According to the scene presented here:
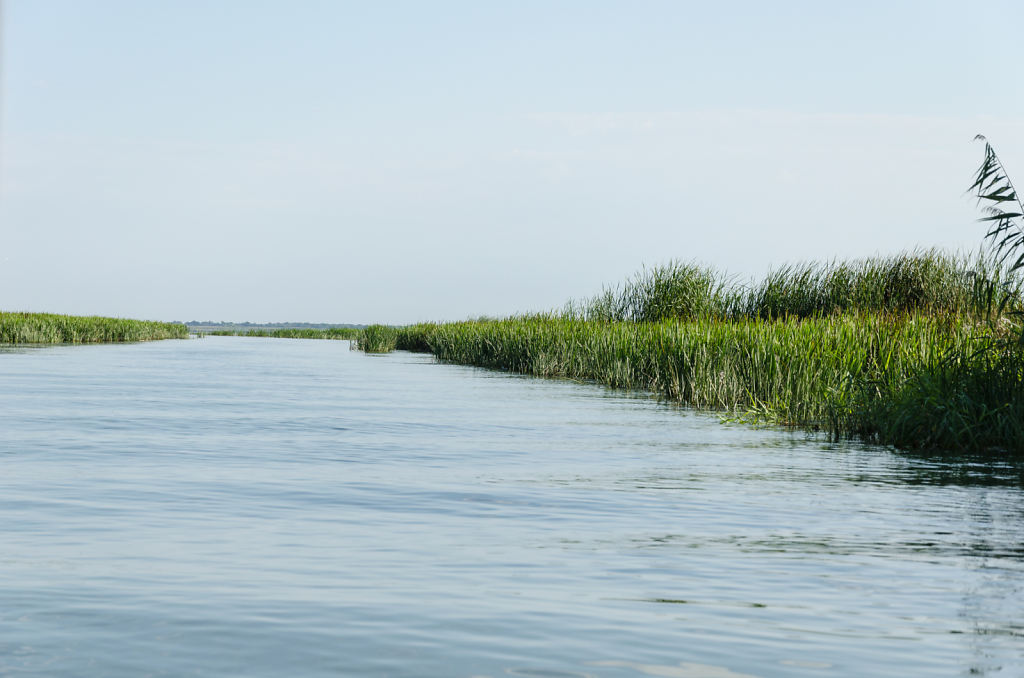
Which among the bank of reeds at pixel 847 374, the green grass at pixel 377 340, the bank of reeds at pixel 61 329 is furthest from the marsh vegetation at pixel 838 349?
the bank of reeds at pixel 61 329

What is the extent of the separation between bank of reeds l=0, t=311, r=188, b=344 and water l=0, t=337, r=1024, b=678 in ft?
159

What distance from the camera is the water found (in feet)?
14.5

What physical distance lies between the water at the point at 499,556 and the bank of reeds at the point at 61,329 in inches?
1907

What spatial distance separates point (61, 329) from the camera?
200 ft

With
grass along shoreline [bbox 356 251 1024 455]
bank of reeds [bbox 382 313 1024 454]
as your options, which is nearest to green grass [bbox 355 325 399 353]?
grass along shoreline [bbox 356 251 1024 455]

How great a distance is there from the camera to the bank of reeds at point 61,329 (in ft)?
187

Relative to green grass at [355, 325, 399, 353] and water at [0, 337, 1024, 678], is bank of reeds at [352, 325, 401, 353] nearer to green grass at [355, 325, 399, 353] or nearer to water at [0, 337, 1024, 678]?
green grass at [355, 325, 399, 353]

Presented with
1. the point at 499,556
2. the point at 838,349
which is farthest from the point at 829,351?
the point at 499,556

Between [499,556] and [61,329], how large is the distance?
6103cm

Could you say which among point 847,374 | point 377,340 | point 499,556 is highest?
point 377,340

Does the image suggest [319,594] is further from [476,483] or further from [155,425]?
[155,425]

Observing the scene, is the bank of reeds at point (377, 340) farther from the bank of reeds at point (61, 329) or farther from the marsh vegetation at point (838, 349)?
the marsh vegetation at point (838, 349)

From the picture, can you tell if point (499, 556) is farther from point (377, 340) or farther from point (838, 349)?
point (377, 340)

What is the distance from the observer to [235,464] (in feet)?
36.4
